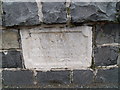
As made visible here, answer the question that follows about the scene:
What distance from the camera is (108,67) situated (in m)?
1.49

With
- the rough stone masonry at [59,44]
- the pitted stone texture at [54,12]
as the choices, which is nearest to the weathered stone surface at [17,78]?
the rough stone masonry at [59,44]

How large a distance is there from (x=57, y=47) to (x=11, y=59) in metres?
0.34

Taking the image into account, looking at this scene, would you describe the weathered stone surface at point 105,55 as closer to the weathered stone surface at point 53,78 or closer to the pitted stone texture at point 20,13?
the weathered stone surface at point 53,78

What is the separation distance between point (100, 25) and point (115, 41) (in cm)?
17

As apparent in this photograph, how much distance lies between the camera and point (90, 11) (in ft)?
4.22

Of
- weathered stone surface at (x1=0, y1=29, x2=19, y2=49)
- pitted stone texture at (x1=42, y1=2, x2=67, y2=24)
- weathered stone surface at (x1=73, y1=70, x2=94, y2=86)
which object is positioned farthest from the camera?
weathered stone surface at (x1=73, y1=70, x2=94, y2=86)

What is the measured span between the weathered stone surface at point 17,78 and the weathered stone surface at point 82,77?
1.05ft

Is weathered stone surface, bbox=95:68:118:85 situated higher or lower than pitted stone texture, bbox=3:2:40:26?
lower

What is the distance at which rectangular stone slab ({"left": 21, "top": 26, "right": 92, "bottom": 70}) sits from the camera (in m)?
1.38

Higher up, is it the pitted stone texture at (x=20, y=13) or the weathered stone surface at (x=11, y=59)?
the pitted stone texture at (x=20, y=13)

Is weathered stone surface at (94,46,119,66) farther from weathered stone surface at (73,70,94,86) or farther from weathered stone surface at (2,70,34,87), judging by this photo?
weathered stone surface at (2,70,34,87)

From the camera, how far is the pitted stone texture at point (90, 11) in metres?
1.28

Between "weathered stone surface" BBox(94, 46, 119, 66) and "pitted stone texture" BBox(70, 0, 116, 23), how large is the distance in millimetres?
232

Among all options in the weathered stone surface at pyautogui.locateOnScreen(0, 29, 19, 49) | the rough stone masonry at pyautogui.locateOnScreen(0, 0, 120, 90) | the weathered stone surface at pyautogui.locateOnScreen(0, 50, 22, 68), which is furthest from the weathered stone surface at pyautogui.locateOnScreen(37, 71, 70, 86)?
the weathered stone surface at pyautogui.locateOnScreen(0, 29, 19, 49)
